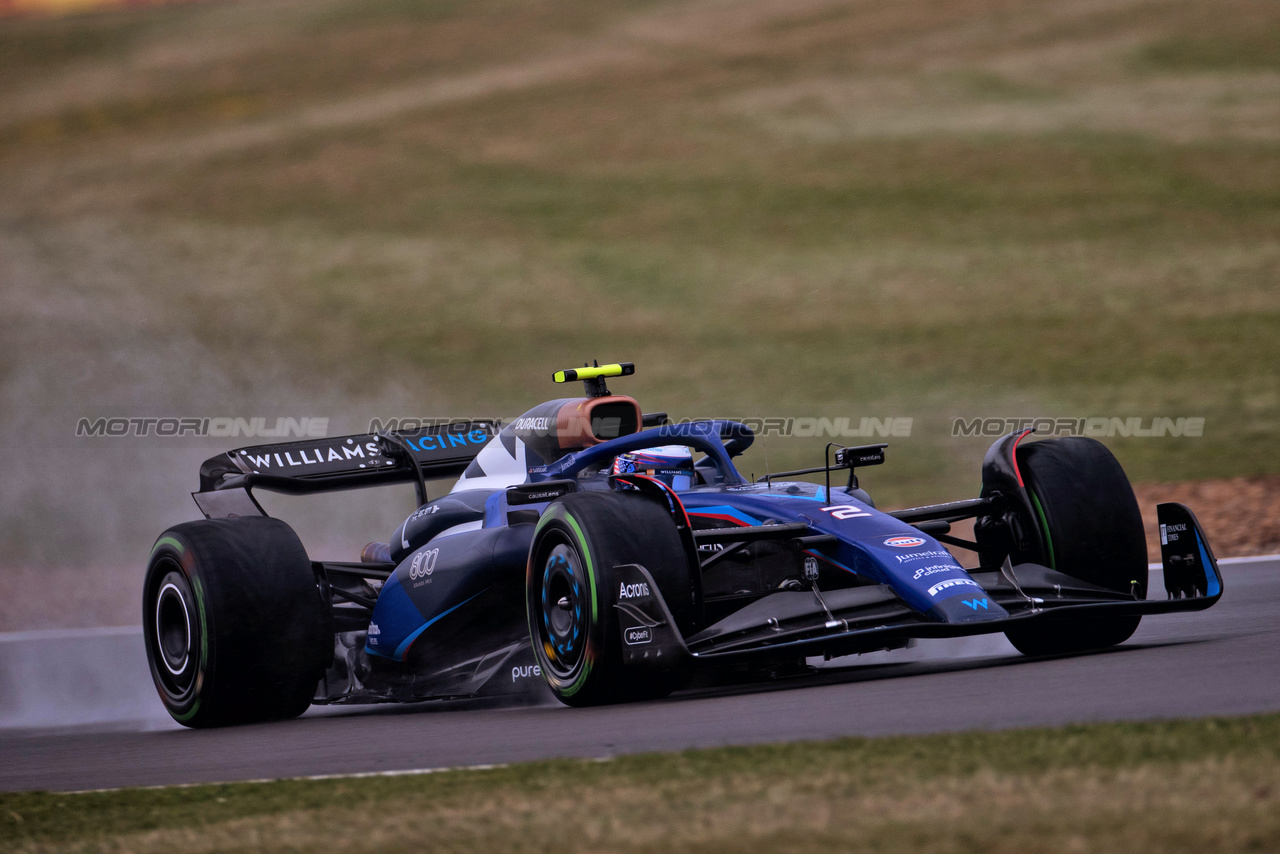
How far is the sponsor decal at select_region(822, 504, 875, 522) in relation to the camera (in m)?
7.71

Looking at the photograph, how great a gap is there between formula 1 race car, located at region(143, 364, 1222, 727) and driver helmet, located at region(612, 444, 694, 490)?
18mm

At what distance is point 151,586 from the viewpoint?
923 cm

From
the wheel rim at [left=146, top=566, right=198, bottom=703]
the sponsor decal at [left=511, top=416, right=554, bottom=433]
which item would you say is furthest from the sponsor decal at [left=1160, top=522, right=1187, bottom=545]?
the wheel rim at [left=146, top=566, right=198, bottom=703]

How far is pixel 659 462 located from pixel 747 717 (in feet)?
9.17

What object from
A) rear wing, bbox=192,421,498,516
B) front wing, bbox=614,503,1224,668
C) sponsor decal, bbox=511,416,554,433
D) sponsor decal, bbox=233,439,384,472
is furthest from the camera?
sponsor decal, bbox=233,439,384,472

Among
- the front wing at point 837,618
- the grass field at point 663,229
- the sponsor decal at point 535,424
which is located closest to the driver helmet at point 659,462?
the sponsor decal at point 535,424

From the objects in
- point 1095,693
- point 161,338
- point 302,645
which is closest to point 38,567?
point 161,338

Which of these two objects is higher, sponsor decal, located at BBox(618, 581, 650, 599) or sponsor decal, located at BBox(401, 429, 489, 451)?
sponsor decal, located at BBox(401, 429, 489, 451)

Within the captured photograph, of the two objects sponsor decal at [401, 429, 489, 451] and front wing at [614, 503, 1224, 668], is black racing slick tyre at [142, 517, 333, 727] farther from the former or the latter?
front wing at [614, 503, 1224, 668]

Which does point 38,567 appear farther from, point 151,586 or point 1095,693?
point 1095,693

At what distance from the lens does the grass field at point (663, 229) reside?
22438 mm

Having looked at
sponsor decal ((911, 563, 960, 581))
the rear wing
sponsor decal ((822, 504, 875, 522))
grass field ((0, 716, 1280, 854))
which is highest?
the rear wing

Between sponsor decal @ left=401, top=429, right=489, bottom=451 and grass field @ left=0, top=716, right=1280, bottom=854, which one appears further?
sponsor decal @ left=401, top=429, right=489, bottom=451

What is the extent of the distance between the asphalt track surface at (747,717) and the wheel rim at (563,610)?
25 centimetres
